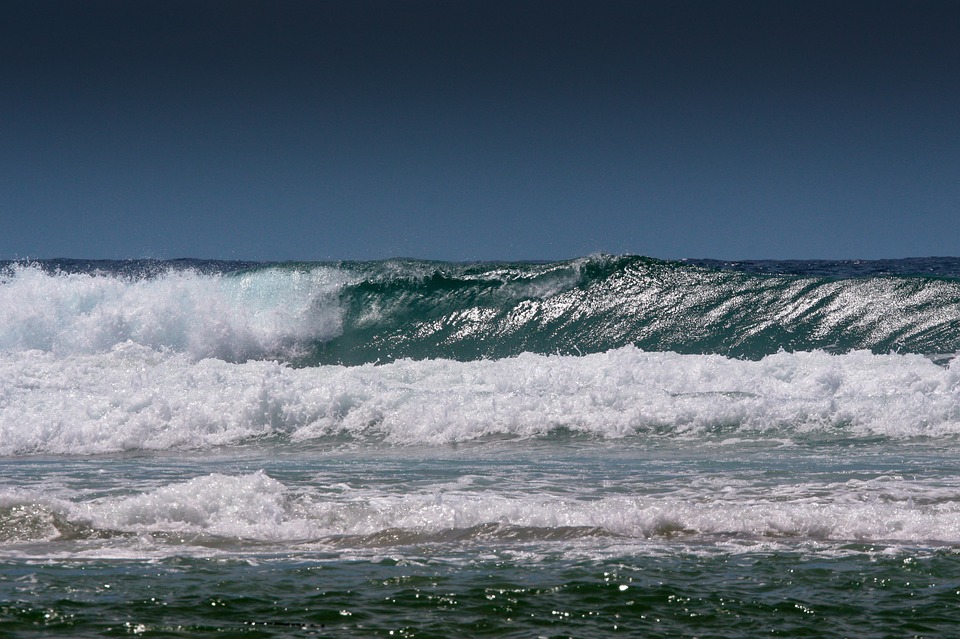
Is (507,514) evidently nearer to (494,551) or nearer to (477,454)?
(494,551)

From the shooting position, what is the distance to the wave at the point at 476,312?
19.7 meters

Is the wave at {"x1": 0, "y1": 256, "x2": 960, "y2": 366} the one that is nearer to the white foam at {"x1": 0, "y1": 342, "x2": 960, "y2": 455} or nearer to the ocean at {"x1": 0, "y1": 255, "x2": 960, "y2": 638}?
the ocean at {"x1": 0, "y1": 255, "x2": 960, "y2": 638}

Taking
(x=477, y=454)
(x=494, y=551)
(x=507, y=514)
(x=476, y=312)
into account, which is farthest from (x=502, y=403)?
(x=476, y=312)

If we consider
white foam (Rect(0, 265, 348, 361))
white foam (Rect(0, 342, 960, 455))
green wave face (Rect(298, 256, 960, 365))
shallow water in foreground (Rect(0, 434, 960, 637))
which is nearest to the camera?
shallow water in foreground (Rect(0, 434, 960, 637))

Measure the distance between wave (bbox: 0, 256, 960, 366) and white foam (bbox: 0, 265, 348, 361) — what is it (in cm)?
4

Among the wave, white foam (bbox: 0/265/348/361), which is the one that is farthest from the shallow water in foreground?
white foam (bbox: 0/265/348/361)

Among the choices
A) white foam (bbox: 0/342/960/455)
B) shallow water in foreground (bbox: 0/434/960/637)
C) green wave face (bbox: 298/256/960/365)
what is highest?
green wave face (bbox: 298/256/960/365)

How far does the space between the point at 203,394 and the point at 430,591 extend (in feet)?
29.9

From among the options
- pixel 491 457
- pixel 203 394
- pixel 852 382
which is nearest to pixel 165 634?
pixel 491 457

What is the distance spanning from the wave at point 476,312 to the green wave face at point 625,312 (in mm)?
40

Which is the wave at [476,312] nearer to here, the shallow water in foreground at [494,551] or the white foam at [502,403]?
the white foam at [502,403]

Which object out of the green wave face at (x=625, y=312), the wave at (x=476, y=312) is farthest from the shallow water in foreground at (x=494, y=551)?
the wave at (x=476, y=312)

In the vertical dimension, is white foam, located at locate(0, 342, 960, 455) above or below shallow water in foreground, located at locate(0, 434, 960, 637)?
above

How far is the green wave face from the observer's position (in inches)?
764
